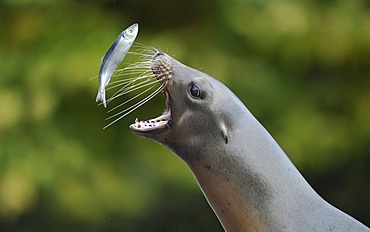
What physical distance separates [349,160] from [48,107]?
1212 millimetres

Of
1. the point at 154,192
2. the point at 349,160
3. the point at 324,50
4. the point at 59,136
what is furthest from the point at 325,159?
the point at 59,136

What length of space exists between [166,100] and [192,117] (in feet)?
0.25

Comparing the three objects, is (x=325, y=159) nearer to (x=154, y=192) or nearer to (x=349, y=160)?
(x=349, y=160)

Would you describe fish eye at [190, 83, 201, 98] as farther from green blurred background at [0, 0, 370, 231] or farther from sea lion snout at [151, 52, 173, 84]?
green blurred background at [0, 0, 370, 231]

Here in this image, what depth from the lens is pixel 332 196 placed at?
3.47 meters

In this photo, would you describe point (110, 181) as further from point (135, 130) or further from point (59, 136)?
point (135, 130)

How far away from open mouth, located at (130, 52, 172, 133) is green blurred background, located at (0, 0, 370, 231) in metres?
1.51

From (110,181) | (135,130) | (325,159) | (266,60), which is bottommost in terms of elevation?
(110,181)

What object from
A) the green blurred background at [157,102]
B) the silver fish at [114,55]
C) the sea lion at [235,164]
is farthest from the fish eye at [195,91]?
the green blurred background at [157,102]

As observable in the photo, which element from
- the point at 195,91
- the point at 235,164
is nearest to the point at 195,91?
the point at 195,91

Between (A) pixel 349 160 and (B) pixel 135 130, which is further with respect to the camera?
(A) pixel 349 160

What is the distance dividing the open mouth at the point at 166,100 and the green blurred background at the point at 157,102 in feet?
4.95

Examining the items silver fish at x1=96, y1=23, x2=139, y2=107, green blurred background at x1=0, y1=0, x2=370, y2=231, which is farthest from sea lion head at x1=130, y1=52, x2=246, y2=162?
green blurred background at x1=0, y1=0, x2=370, y2=231

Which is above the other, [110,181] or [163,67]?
[163,67]
